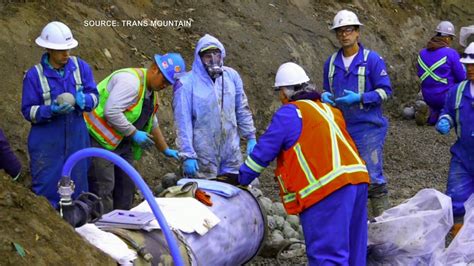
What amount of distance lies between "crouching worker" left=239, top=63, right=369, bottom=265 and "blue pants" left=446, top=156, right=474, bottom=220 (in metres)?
1.88

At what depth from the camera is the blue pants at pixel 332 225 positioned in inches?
236

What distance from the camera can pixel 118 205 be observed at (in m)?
7.63

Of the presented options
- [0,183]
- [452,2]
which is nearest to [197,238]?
[0,183]

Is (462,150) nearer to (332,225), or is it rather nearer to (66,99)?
(332,225)

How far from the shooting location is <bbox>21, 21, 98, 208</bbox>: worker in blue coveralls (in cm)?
686

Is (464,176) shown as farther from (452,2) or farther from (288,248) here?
(452,2)

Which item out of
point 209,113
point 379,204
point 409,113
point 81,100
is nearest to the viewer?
point 81,100

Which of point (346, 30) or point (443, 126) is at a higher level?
point (346, 30)

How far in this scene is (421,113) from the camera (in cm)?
1359

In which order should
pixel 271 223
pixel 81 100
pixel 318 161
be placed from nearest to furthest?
pixel 318 161, pixel 81 100, pixel 271 223

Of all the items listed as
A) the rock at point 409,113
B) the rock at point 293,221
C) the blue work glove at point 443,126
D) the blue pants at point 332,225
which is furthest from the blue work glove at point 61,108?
the rock at point 409,113

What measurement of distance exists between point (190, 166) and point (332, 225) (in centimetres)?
162

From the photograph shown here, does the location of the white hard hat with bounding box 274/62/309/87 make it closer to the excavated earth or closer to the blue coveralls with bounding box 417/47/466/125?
the excavated earth

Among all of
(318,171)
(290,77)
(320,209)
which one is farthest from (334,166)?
(290,77)
